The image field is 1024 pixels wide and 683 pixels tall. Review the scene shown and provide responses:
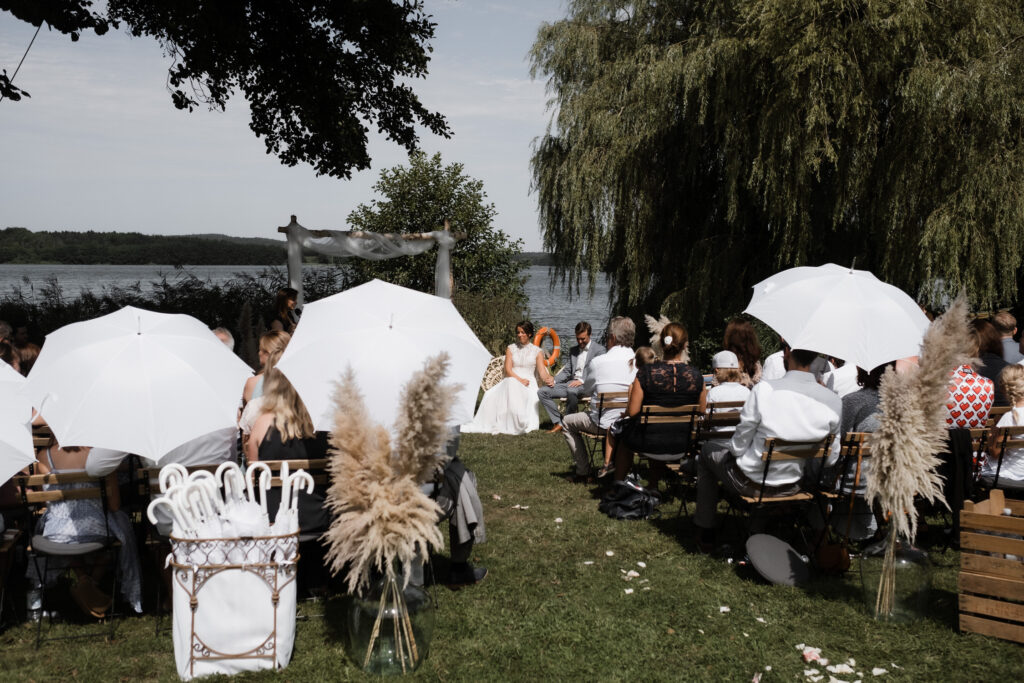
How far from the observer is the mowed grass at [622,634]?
4.34 meters

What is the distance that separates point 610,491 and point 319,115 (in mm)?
11848

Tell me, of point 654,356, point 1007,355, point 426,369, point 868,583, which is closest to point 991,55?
point 1007,355

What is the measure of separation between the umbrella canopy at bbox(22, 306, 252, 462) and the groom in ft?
19.6

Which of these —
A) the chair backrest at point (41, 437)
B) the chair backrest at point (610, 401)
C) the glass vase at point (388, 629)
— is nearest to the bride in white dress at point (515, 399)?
the chair backrest at point (610, 401)

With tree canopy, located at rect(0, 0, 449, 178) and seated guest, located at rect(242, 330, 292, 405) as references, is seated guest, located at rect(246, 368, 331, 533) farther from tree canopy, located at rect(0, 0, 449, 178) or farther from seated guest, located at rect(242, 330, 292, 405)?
tree canopy, located at rect(0, 0, 449, 178)

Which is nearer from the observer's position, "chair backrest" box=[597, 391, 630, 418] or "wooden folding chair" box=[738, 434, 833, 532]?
"wooden folding chair" box=[738, 434, 833, 532]

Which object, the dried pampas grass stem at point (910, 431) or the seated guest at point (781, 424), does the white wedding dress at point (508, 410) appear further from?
the dried pampas grass stem at point (910, 431)

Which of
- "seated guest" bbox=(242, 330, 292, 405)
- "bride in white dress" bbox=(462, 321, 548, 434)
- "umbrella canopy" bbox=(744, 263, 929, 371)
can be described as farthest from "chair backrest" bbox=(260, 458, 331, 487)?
"bride in white dress" bbox=(462, 321, 548, 434)

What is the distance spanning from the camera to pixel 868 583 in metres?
5.04

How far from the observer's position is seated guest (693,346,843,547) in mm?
5535

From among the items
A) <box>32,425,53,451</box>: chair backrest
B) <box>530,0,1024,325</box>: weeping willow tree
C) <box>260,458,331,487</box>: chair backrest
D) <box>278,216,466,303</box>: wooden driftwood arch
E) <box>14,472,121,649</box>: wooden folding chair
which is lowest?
<box>14,472,121,649</box>: wooden folding chair

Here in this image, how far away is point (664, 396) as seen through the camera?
7219 mm

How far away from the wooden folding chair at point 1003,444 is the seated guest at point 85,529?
5.75 m

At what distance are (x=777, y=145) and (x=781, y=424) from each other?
8813 mm
